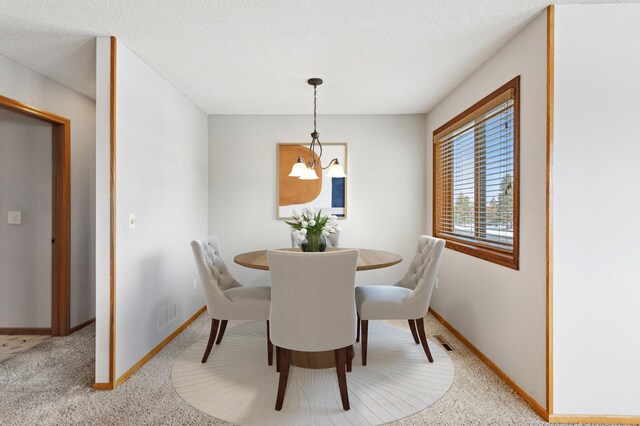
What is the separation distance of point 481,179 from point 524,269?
1.01 m

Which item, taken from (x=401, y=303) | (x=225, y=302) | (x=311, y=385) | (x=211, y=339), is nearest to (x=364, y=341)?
(x=401, y=303)

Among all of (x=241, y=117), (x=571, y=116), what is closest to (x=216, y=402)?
(x=571, y=116)

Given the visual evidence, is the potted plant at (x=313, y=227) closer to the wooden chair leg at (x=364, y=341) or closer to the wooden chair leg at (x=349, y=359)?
the wooden chair leg at (x=364, y=341)

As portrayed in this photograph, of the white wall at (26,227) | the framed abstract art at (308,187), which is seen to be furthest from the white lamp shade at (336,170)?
the white wall at (26,227)

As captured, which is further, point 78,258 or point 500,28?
point 78,258

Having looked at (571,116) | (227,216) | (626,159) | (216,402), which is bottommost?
(216,402)

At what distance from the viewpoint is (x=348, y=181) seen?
168 inches

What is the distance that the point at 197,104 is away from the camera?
3.91 meters

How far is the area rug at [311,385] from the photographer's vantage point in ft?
6.52

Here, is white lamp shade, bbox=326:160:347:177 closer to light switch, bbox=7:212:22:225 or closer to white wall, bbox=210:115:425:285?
white wall, bbox=210:115:425:285

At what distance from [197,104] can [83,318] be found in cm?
252

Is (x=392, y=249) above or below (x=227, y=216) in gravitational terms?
below

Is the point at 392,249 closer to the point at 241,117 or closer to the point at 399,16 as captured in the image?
the point at 241,117

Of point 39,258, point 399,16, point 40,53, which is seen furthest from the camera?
point 39,258
